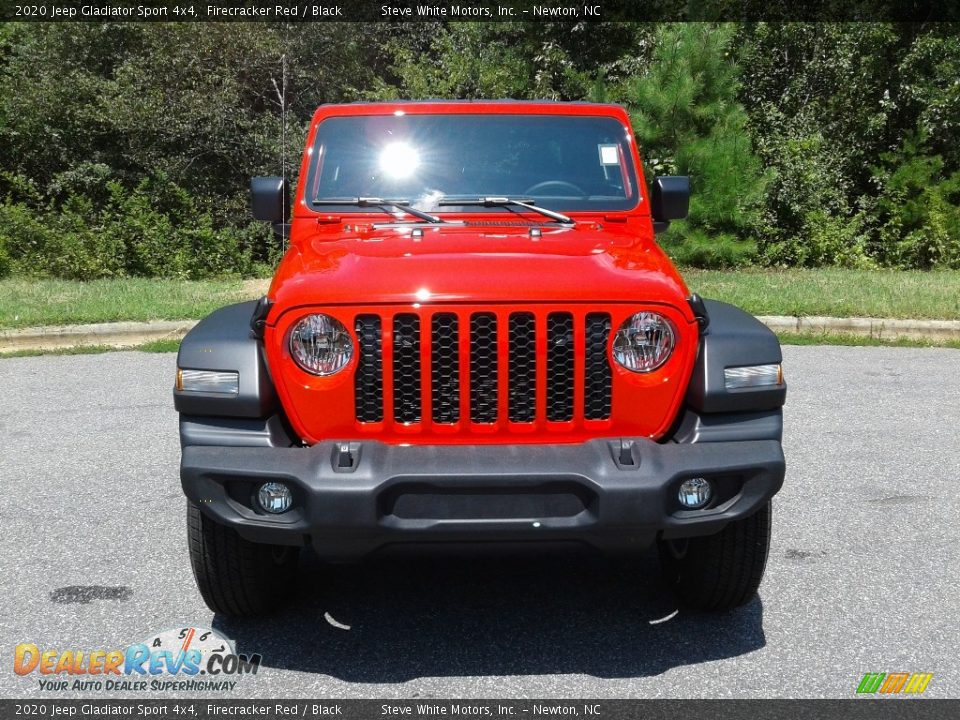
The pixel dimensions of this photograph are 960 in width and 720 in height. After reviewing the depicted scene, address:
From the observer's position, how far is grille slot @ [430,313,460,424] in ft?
11.2

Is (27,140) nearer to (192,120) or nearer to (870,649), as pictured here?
(192,120)

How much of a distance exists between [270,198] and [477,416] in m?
2.02

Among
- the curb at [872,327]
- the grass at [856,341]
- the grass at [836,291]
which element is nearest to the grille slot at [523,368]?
the grass at [856,341]

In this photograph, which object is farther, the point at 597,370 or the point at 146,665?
the point at 146,665

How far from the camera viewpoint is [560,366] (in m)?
3.47

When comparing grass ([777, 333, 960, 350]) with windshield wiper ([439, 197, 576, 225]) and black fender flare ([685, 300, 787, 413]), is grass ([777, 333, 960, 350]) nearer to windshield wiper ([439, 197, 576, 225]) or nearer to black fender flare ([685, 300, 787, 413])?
windshield wiper ([439, 197, 576, 225])

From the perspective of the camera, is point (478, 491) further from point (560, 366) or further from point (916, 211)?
point (916, 211)

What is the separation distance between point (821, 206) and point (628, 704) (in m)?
16.2

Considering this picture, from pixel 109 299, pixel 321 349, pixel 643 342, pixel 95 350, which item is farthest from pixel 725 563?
pixel 109 299

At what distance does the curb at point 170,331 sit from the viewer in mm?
10148

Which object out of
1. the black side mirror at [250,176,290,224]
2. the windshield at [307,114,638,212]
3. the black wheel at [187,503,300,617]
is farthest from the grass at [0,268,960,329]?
the black wheel at [187,503,300,617]

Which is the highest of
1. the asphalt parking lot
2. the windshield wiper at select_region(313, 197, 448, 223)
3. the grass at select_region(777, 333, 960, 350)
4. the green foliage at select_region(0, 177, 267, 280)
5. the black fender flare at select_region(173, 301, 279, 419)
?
the windshield wiper at select_region(313, 197, 448, 223)

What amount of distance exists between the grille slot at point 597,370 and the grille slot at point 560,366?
0.17 feet

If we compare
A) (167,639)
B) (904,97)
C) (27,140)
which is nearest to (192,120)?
(27,140)
